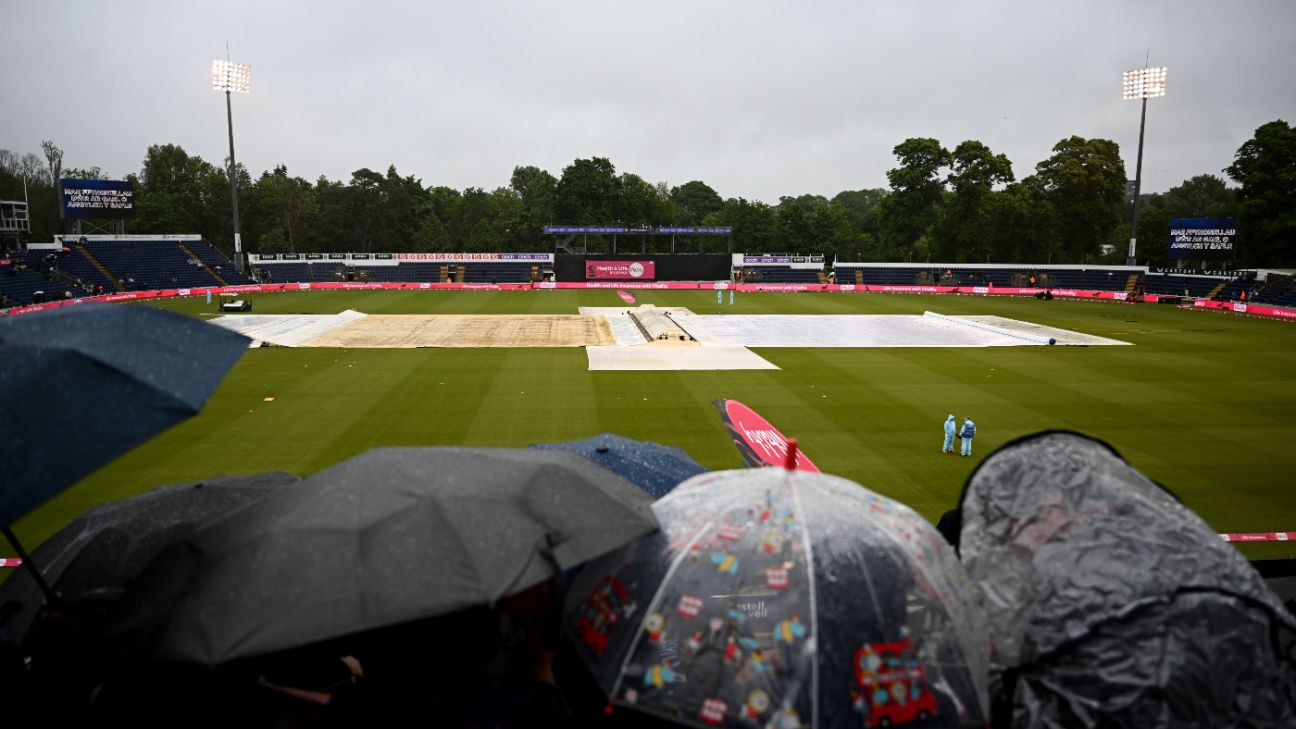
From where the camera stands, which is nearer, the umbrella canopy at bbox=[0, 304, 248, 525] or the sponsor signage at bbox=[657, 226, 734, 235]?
the umbrella canopy at bbox=[0, 304, 248, 525]

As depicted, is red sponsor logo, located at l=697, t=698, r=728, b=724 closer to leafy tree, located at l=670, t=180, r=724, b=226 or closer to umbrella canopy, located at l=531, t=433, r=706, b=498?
umbrella canopy, located at l=531, t=433, r=706, b=498

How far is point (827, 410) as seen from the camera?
64.2 feet

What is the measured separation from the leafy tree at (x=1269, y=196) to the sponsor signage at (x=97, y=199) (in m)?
87.7

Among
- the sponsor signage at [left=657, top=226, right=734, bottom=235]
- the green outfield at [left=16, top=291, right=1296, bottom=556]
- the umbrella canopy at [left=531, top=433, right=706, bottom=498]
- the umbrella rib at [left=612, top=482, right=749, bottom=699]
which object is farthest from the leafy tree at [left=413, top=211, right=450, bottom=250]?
the umbrella rib at [left=612, top=482, right=749, bottom=699]

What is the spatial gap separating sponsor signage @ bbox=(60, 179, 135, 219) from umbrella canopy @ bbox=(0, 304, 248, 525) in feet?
216

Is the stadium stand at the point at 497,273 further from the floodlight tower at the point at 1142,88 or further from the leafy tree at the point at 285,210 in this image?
the floodlight tower at the point at 1142,88

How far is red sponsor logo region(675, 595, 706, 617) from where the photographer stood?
3.50m

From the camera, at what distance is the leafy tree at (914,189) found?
78375mm

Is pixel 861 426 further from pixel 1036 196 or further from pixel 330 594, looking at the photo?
pixel 1036 196

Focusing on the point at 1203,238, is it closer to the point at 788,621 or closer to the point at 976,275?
the point at 976,275

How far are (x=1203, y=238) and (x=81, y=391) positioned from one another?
212 ft

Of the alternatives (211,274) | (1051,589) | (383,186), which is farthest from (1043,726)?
(383,186)

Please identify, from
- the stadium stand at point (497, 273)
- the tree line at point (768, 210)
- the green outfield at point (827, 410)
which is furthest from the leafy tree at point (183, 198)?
the green outfield at point (827, 410)

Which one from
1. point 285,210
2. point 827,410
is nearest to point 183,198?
point 285,210
